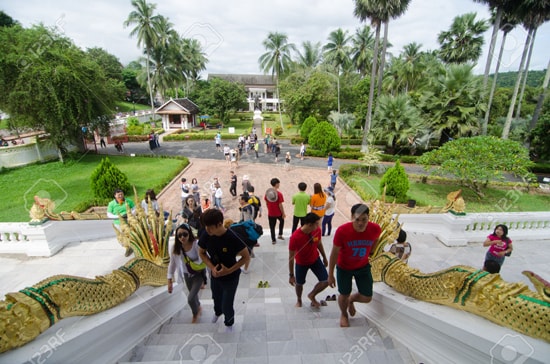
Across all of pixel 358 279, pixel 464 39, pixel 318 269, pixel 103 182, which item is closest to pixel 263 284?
pixel 318 269

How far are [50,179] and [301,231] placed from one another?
1730 centimetres

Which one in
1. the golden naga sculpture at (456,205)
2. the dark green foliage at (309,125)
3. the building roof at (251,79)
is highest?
the building roof at (251,79)

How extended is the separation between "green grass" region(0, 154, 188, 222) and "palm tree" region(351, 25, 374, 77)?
1321 inches

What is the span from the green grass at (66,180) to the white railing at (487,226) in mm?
12554

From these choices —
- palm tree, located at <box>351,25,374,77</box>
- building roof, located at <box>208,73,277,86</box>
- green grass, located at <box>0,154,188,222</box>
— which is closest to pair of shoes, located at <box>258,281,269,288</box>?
green grass, located at <box>0,154,188,222</box>

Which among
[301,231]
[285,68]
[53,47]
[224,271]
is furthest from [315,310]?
[285,68]

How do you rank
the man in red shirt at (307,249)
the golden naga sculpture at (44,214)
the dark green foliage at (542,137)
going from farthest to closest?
the dark green foliage at (542,137)
the golden naga sculpture at (44,214)
the man in red shirt at (307,249)

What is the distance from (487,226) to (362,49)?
3918cm

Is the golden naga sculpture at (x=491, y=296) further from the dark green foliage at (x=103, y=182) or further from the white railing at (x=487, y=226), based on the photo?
the dark green foliage at (x=103, y=182)

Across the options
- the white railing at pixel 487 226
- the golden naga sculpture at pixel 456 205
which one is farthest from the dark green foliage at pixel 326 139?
the white railing at pixel 487 226

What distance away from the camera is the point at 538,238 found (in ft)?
26.2

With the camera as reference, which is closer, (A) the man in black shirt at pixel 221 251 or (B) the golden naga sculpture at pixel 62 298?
(B) the golden naga sculpture at pixel 62 298

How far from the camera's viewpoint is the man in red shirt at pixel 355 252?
10.8ft

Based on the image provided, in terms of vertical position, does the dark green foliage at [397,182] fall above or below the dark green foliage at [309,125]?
below
